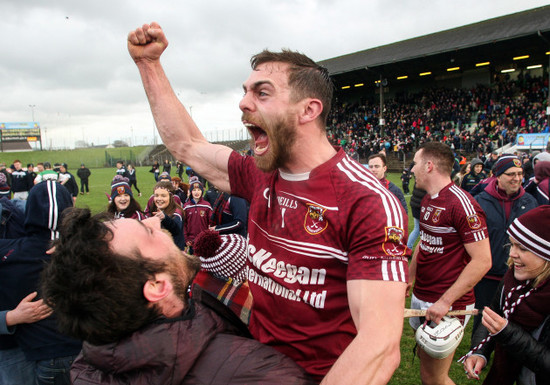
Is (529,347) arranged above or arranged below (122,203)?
below

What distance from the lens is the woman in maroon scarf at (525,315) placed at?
2.23m

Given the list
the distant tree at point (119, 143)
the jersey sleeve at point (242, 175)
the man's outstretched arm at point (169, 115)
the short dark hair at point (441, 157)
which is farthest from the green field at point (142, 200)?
the distant tree at point (119, 143)

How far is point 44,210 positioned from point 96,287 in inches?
60.6

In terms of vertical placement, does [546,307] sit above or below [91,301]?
below

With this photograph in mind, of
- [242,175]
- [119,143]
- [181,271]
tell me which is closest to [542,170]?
[242,175]

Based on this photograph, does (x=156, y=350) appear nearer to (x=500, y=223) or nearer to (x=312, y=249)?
(x=312, y=249)

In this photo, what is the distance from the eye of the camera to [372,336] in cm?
122

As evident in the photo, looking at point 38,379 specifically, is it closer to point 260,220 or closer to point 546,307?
point 260,220

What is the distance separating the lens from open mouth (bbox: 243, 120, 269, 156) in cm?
175

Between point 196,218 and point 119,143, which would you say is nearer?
point 196,218

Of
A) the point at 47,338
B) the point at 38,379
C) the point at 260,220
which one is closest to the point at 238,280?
the point at 260,220

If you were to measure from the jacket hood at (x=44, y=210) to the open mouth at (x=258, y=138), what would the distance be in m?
1.64

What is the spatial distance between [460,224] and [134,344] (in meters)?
2.89

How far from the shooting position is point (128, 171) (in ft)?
65.7
